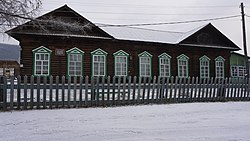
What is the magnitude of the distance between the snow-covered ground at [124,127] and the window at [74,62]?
11453 mm

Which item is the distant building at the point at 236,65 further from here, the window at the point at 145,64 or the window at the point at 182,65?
the window at the point at 145,64

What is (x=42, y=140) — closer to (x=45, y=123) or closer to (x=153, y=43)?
(x=45, y=123)

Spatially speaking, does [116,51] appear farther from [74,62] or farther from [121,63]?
[74,62]

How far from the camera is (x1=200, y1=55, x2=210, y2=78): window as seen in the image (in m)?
23.8

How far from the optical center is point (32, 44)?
1794 centimetres

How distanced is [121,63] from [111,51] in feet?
4.29

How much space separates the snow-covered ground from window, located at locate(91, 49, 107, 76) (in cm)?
1225

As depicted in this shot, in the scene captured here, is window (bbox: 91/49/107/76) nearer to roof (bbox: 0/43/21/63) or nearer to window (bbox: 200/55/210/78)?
window (bbox: 200/55/210/78)

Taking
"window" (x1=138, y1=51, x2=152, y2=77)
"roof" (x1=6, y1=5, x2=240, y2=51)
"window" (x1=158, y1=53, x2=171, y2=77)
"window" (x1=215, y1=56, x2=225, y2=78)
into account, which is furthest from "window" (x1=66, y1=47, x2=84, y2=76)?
"window" (x1=215, y1=56, x2=225, y2=78)

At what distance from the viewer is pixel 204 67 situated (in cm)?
2402

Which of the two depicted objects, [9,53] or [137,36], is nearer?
[137,36]

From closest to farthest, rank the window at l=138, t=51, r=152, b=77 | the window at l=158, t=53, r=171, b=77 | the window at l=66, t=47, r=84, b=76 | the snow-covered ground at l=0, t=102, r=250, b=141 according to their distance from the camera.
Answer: the snow-covered ground at l=0, t=102, r=250, b=141, the window at l=66, t=47, r=84, b=76, the window at l=138, t=51, r=152, b=77, the window at l=158, t=53, r=171, b=77

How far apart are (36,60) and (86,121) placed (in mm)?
13107

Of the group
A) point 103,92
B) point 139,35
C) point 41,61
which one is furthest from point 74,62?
point 103,92
